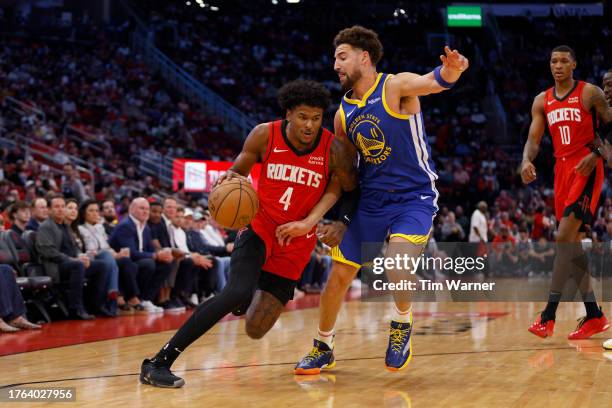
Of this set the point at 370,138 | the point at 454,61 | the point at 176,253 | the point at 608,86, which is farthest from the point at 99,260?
the point at 454,61

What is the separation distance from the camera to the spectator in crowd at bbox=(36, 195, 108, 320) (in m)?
8.82

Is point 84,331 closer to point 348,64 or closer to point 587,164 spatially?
point 348,64

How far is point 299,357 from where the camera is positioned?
6074 mm

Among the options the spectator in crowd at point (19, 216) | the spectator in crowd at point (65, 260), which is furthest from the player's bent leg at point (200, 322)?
the spectator in crowd at point (19, 216)

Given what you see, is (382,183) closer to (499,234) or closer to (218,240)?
(218,240)

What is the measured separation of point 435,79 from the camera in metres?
4.83

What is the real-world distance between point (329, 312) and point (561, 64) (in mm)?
3136

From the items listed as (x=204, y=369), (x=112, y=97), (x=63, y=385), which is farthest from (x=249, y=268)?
(x=112, y=97)

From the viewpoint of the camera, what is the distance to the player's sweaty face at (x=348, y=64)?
5.30 meters

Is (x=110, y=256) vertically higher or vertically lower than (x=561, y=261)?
lower

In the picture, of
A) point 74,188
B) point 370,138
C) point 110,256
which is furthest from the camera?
point 74,188

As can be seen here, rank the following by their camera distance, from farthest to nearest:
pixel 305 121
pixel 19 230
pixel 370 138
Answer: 1. pixel 19 230
2. pixel 370 138
3. pixel 305 121

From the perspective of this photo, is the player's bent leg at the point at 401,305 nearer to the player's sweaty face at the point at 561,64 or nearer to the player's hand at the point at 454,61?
the player's hand at the point at 454,61

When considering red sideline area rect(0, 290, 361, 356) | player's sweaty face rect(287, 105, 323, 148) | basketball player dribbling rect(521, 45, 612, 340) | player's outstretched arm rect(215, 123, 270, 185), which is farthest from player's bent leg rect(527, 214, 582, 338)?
red sideline area rect(0, 290, 361, 356)
